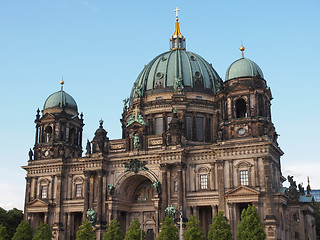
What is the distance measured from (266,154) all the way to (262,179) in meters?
3.09

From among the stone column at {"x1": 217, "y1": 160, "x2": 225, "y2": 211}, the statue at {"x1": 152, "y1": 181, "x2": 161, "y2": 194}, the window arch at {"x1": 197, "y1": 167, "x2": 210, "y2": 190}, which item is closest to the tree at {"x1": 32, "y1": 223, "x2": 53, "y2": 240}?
the statue at {"x1": 152, "y1": 181, "x2": 161, "y2": 194}

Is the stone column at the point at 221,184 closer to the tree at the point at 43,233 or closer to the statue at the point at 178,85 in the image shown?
the statue at the point at 178,85

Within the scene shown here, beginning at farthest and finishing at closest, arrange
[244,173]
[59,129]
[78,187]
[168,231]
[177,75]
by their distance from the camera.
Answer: [177,75]
[59,129]
[78,187]
[244,173]
[168,231]

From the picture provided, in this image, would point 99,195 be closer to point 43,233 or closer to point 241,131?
point 43,233

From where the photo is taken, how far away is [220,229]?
167 ft

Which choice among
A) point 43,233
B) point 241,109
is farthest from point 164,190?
point 43,233

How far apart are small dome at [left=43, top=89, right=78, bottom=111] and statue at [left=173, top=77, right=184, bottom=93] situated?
1701 cm

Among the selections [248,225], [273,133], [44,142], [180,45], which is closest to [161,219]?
[248,225]

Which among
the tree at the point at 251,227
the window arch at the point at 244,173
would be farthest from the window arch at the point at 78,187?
the tree at the point at 251,227

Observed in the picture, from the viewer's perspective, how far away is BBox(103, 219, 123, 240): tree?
5619 centimetres

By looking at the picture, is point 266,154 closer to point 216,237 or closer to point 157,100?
point 216,237

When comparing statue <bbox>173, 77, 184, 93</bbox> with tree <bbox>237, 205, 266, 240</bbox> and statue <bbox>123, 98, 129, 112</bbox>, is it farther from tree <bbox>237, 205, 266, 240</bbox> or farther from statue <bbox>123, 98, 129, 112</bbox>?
tree <bbox>237, 205, 266, 240</bbox>

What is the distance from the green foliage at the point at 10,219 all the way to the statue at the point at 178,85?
35864 millimetres

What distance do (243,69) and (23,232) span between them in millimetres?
37997
